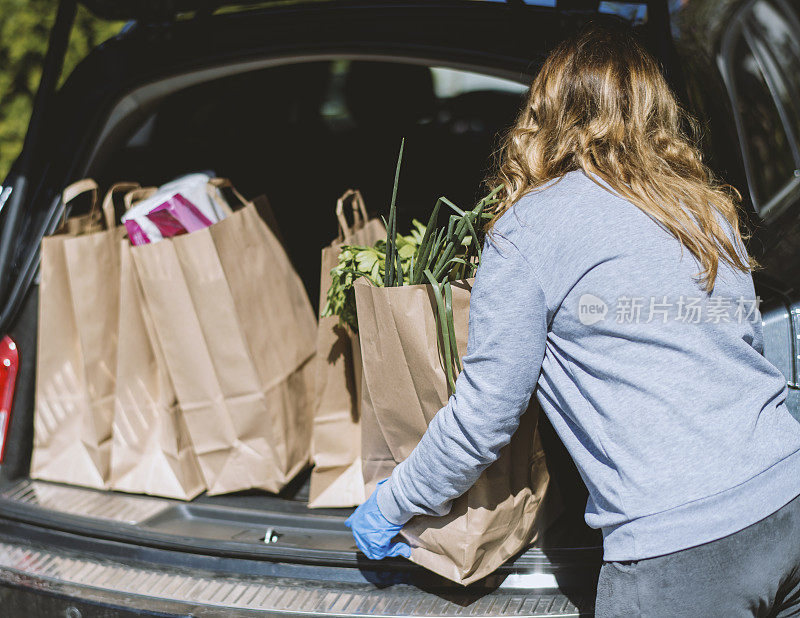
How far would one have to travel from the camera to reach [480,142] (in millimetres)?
2332

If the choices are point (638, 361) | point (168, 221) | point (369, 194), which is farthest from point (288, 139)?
point (638, 361)

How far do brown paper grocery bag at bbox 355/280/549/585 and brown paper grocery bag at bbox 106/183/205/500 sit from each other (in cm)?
71

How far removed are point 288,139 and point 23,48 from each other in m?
3.69

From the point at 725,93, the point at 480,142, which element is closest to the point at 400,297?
the point at 725,93

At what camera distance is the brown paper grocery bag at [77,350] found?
1847 millimetres

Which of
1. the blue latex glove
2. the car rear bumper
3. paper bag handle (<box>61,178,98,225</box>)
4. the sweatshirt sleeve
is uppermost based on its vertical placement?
paper bag handle (<box>61,178,98,225</box>)

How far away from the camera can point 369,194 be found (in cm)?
249

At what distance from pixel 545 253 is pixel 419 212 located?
1.29 m

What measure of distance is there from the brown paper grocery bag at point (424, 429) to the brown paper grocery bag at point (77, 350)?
825 mm

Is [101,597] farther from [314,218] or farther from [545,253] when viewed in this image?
[314,218]

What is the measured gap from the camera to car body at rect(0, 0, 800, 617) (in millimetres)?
1377

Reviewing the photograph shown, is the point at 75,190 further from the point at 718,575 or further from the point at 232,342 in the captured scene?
the point at 718,575

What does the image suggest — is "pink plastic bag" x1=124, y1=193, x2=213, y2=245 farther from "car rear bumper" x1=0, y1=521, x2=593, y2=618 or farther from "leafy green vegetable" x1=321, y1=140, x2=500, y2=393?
"car rear bumper" x1=0, y1=521, x2=593, y2=618

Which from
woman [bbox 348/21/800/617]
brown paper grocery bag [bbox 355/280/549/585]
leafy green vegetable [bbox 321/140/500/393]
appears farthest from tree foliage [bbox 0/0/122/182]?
woman [bbox 348/21/800/617]
